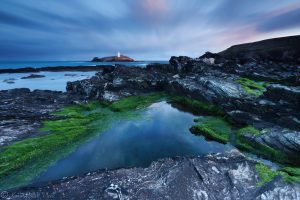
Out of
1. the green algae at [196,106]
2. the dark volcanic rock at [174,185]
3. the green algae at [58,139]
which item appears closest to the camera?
the dark volcanic rock at [174,185]

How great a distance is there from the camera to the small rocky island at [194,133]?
11.2 metres

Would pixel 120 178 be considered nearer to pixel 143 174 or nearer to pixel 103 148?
pixel 143 174

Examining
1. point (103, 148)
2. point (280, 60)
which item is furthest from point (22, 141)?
point (280, 60)

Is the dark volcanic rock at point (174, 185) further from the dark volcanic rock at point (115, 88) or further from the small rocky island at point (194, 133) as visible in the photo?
the dark volcanic rock at point (115, 88)

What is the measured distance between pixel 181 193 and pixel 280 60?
245 feet

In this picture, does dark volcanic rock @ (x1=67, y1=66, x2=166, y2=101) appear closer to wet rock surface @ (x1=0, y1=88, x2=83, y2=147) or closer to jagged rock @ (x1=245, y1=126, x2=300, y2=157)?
wet rock surface @ (x1=0, y1=88, x2=83, y2=147)

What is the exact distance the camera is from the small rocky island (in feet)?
36.9

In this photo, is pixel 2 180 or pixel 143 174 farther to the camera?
pixel 2 180

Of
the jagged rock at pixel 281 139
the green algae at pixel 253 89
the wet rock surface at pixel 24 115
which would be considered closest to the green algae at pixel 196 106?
the green algae at pixel 253 89

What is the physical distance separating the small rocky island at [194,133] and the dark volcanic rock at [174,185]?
47 mm

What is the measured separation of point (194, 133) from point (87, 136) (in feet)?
35.1

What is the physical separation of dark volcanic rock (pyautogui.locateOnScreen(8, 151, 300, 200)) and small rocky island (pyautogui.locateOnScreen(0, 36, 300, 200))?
0.05m

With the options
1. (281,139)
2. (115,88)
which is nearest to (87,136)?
(281,139)

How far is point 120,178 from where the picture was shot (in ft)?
39.5
